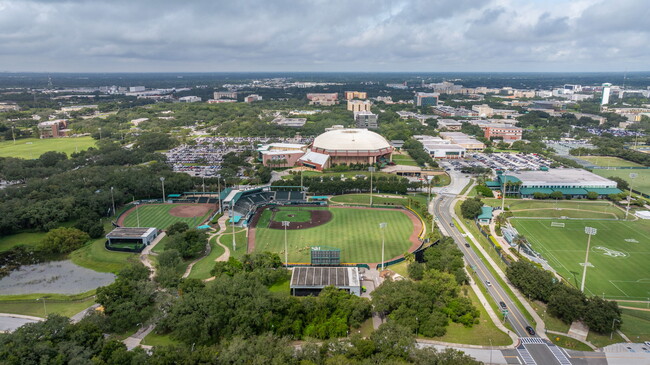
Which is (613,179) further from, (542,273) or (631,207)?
(542,273)

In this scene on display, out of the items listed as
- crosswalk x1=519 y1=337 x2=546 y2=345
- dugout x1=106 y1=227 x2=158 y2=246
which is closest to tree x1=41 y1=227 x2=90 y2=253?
dugout x1=106 y1=227 x2=158 y2=246

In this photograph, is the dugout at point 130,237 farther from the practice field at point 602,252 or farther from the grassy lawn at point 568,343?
the practice field at point 602,252

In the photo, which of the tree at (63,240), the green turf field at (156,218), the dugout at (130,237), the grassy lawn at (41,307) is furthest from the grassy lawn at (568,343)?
the tree at (63,240)

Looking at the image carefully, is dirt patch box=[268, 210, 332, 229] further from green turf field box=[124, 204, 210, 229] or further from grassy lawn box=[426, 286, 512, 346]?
grassy lawn box=[426, 286, 512, 346]

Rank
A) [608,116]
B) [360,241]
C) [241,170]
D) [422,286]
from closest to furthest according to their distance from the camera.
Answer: [422,286] < [360,241] < [241,170] < [608,116]

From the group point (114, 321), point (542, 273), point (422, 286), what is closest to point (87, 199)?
point (114, 321)

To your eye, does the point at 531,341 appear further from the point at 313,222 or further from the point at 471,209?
the point at 313,222
